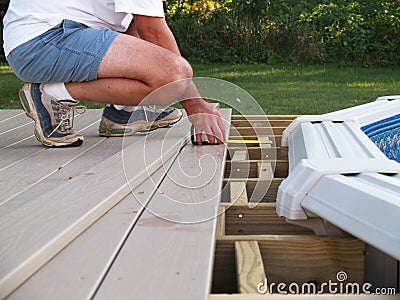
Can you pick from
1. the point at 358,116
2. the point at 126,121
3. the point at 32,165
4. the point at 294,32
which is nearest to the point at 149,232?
the point at 32,165

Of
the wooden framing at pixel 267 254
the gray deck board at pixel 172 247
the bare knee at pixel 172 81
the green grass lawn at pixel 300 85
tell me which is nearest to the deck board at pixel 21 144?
the bare knee at pixel 172 81

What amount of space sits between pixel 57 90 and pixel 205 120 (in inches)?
22.9

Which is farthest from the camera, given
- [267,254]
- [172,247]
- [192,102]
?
[192,102]

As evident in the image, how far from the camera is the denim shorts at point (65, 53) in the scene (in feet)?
7.99

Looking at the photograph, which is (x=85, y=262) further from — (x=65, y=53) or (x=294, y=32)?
(x=294, y=32)

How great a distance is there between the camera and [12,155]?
2436 millimetres

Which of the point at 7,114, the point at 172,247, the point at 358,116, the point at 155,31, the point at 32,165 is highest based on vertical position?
the point at 155,31

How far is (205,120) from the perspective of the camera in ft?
8.04

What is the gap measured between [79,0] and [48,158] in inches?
25.0

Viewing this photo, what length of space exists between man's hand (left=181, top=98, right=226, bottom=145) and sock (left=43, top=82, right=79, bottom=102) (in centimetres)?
46

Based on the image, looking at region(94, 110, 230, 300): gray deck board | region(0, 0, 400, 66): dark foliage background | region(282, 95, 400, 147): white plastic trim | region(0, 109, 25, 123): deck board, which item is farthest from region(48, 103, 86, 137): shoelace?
region(0, 0, 400, 66): dark foliage background

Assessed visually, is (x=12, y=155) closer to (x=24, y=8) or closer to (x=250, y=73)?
(x=24, y=8)

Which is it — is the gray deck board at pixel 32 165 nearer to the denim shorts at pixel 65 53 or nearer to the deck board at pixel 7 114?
the denim shorts at pixel 65 53

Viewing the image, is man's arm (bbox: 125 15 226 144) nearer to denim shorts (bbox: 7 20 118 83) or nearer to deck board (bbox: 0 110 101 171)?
denim shorts (bbox: 7 20 118 83)
